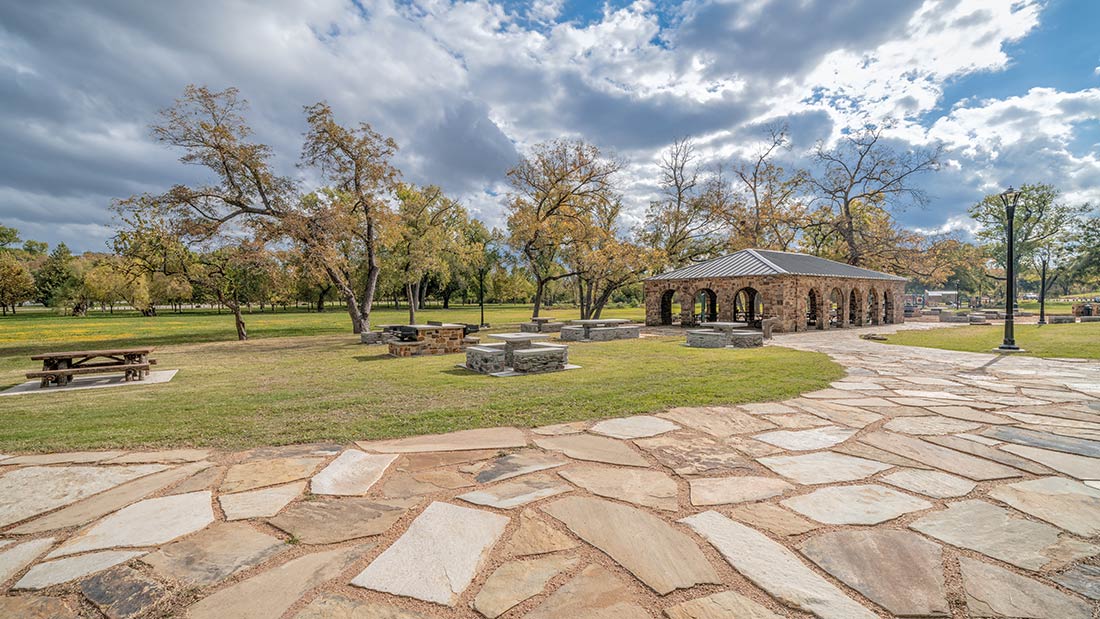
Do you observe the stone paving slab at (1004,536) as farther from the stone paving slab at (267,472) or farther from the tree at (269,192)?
the tree at (269,192)

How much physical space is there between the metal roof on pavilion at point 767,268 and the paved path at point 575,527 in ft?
55.6

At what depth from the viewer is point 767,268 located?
20.1 m

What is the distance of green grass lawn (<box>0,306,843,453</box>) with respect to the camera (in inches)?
175

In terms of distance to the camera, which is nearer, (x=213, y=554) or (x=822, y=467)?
(x=213, y=554)

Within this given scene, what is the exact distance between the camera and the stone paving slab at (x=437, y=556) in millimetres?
1938

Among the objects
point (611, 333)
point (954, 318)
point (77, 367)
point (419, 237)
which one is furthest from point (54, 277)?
point (954, 318)

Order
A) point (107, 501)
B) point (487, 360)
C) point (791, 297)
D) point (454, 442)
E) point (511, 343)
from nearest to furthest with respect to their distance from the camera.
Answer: point (107, 501)
point (454, 442)
point (487, 360)
point (511, 343)
point (791, 297)

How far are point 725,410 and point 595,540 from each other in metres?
3.27

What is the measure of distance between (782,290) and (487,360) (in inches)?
624

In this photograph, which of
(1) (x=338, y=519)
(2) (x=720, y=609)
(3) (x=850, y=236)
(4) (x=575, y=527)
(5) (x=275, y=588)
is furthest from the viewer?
(3) (x=850, y=236)

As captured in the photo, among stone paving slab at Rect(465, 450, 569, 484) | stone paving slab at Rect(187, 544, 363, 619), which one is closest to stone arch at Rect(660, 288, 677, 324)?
stone paving slab at Rect(465, 450, 569, 484)

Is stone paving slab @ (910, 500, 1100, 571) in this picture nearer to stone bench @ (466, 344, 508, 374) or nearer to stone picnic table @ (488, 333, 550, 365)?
stone bench @ (466, 344, 508, 374)

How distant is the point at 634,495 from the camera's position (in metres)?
2.87

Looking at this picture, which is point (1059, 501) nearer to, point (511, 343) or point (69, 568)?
point (69, 568)
